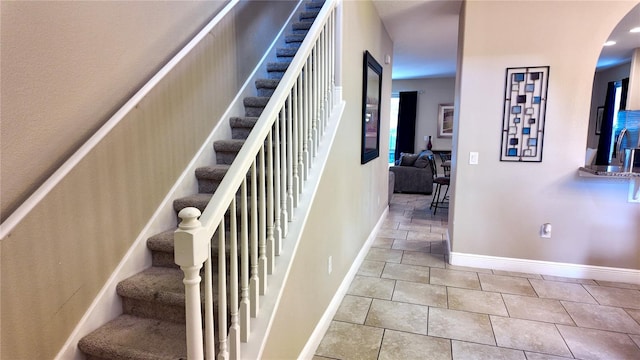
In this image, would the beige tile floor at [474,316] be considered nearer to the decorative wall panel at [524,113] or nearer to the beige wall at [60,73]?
the decorative wall panel at [524,113]

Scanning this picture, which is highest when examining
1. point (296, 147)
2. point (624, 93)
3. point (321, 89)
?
point (624, 93)

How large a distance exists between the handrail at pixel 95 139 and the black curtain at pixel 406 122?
7474 millimetres

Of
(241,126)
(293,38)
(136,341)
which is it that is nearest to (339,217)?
(241,126)

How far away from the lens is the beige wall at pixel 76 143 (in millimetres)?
1449

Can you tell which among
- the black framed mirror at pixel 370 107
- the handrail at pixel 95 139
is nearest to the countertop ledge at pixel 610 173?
the black framed mirror at pixel 370 107

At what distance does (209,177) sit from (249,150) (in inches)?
47.4

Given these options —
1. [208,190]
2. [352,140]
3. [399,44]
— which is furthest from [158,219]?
[399,44]

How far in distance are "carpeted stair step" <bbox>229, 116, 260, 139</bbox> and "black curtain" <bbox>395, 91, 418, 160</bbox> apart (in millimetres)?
7143

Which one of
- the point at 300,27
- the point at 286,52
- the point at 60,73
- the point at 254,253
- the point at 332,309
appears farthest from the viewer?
the point at 300,27

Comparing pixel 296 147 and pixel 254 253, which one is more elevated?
A: pixel 296 147

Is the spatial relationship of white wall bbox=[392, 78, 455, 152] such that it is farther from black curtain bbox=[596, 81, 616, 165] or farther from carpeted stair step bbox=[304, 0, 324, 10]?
black curtain bbox=[596, 81, 616, 165]

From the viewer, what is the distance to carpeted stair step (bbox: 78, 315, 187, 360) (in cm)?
157

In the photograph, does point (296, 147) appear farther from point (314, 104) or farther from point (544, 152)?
point (544, 152)

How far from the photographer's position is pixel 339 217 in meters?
2.77
